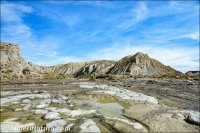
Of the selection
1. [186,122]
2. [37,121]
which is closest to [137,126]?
[186,122]

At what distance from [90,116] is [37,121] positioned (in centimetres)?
215

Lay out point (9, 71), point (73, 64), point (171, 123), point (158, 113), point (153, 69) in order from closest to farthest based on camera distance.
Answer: point (171, 123), point (158, 113), point (9, 71), point (153, 69), point (73, 64)

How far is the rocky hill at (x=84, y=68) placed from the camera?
48.6 metres

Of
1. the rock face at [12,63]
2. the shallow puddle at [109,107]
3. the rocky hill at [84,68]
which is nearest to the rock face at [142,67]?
the rocky hill at [84,68]

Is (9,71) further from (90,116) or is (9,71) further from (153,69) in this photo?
(153,69)

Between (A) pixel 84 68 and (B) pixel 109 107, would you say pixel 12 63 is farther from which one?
(A) pixel 84 68

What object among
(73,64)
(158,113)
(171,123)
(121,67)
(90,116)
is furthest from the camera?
(73,64)

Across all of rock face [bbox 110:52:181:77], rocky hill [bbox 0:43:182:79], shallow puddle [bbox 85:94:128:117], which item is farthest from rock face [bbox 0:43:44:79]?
rock face [bbox 110:52:181:77]

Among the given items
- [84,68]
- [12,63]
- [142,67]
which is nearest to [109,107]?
[12,63]

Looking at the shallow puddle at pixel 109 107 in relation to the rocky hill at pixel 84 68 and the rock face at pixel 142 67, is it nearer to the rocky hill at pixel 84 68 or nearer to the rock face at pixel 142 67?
the rocky hill at pixel 84 68

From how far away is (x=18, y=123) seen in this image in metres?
7.94

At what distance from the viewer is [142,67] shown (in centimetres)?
9856

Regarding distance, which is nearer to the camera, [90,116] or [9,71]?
[90,116]

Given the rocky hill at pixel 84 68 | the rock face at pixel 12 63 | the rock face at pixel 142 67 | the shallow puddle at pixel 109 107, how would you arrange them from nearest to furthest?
the shallow puddle at pixel 109 107 → the rock face at pixel 12 63 → the rocky hill at pixel 84 68 → the rock face at pixel 142 67
